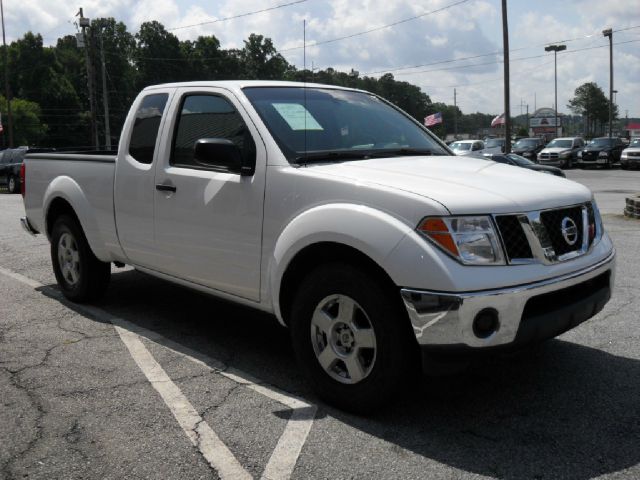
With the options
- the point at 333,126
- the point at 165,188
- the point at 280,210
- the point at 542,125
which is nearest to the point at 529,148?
the point at 333,126

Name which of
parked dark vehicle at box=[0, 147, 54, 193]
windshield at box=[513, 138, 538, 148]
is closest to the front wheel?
parked dark vehicle at box=[0, 147, 54, 193]

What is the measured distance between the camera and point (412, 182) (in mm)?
3482

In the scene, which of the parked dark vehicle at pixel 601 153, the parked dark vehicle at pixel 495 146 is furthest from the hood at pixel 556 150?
the parked dark vehicle at pixel 495 146

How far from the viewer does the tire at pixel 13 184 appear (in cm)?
2554

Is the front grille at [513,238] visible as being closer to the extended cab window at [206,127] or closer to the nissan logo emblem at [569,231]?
the nissan logo emblem at [569,231]

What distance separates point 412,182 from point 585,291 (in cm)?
109

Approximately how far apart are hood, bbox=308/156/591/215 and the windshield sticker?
0.47 m

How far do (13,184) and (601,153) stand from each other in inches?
1159

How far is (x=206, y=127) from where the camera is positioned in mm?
4641

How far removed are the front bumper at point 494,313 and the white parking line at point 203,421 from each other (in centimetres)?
81

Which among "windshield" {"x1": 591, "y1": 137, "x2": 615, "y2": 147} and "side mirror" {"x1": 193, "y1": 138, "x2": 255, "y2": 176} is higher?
"windshield" {"x1": 591, "y1": 137, "x2": 615, "y2": 147}

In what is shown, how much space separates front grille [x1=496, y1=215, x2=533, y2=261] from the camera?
324 centimetres

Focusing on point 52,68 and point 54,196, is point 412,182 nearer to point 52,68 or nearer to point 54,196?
point 54,196

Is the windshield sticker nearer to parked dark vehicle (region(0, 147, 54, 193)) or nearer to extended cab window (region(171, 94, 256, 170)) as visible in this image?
extended cab window (region(171, 94, 256, 170))
